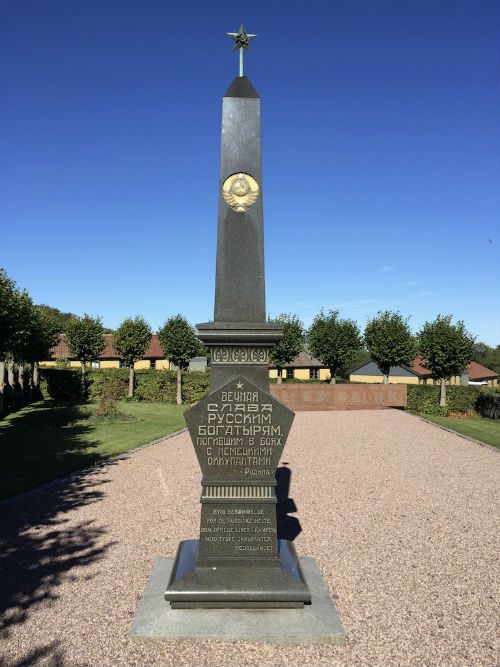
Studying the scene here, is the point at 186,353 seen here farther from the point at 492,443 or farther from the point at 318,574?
the point at 318,574

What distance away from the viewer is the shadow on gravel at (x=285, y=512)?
7.05 m

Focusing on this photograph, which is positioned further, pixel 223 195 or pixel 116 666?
pixel 223 195

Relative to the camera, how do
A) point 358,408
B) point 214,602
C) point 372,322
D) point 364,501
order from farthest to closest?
point 372,322 → point 358,408 → point 364,501 → point 214,602

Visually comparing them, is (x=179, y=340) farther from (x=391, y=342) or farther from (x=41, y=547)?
(x=41, y=547)

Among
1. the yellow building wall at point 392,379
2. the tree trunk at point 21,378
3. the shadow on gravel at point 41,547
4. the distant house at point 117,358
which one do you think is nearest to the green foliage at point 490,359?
the yellow building wall at point 392,379

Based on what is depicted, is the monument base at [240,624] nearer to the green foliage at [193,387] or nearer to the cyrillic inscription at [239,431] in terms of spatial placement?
the cyrillic inscription at [239,431]

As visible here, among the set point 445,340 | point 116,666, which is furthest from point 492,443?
point 116,666

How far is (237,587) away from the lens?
492 cm

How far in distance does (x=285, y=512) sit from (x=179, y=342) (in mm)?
19984

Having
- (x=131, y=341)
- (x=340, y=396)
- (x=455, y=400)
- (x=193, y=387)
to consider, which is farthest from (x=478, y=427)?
(x=131, y=341)

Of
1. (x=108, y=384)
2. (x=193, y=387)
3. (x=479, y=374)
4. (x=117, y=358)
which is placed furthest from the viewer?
(x=479, y=374)

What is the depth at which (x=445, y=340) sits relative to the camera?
1011 inches

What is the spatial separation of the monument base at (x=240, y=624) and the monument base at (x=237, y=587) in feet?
0.23

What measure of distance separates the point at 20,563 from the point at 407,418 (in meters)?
18.9
